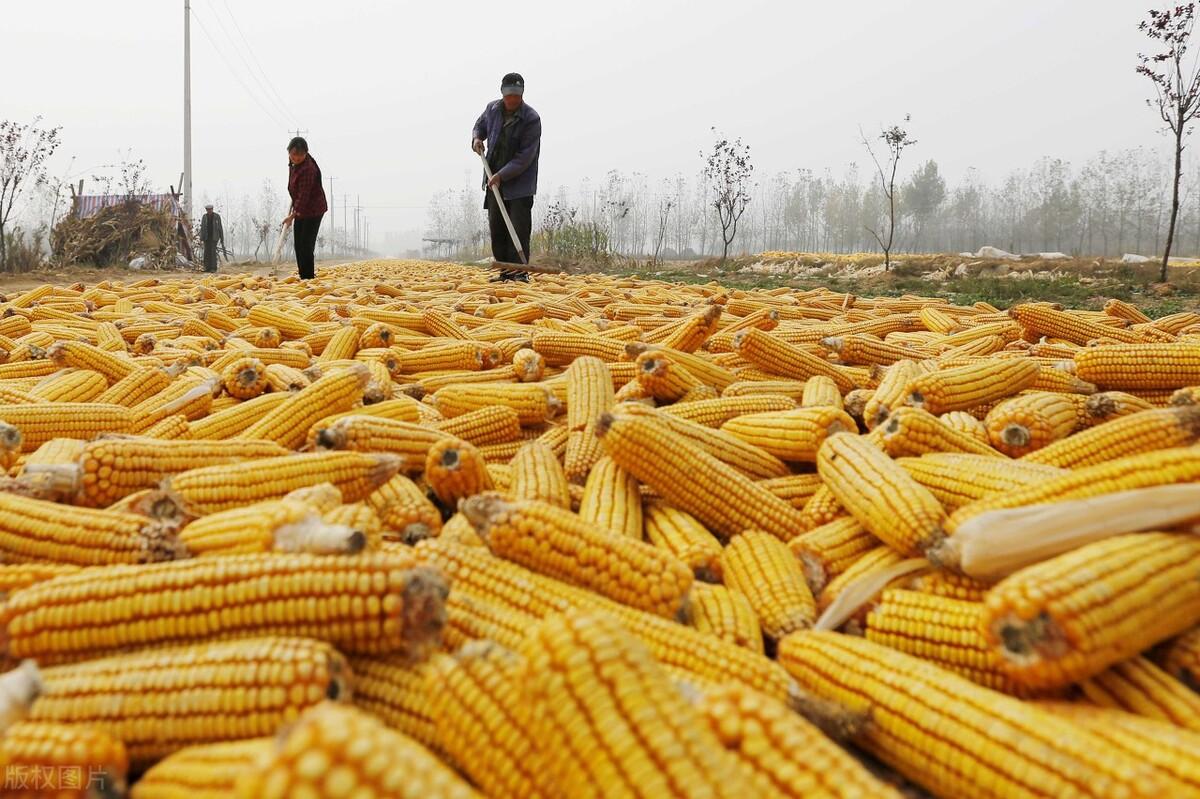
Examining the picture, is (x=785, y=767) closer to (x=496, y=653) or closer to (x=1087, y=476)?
(x=496, y=653)

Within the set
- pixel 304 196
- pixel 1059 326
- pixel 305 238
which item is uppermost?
pixel 304 196

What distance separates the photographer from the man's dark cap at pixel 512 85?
1173cm

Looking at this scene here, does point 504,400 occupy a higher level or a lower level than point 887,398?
lower

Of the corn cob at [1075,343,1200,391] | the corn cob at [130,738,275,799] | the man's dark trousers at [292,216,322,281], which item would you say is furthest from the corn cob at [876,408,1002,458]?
the man's dark trousers at [292,216,322,281]

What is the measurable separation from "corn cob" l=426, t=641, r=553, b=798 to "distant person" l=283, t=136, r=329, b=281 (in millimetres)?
13233

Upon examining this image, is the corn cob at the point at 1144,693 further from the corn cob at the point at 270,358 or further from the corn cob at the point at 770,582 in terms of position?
the corn cob at the point at 270,358

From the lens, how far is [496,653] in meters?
1.27

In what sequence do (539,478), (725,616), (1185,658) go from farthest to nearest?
1. (539,478)
2. (725,616)
3. (1185,658)

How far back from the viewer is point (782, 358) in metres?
4.06

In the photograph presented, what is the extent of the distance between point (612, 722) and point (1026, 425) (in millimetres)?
2395

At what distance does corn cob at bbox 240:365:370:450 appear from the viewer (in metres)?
3.02

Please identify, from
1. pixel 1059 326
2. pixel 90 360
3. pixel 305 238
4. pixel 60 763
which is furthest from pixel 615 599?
pixel 305 238

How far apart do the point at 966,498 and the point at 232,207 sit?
138 metres

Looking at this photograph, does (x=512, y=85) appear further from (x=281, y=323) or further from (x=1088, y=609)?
(x=1088, y=609)
